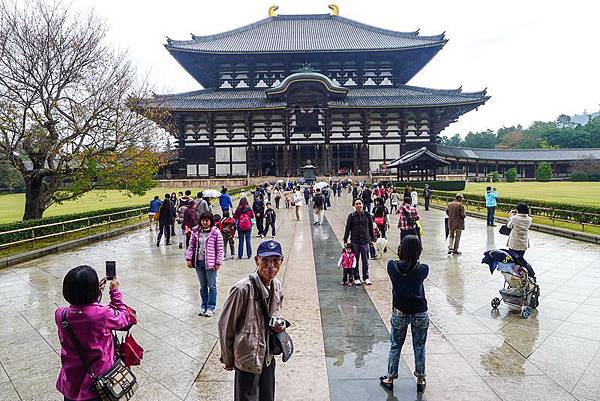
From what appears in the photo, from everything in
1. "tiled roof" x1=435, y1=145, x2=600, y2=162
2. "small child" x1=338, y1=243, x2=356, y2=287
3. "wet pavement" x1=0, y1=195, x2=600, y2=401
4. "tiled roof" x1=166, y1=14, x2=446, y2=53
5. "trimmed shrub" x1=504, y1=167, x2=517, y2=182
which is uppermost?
"tiled roof" x1=166, y1=14, x2=446, y2=53

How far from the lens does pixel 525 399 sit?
3898 millimetres

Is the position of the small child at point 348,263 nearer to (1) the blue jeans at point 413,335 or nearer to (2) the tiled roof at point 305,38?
(1) the blue jeans at point 413,335

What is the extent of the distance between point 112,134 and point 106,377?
541 inches

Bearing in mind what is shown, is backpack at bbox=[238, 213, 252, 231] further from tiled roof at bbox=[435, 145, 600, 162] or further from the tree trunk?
tiled roof at bbox=[435, 145, 600, 162]

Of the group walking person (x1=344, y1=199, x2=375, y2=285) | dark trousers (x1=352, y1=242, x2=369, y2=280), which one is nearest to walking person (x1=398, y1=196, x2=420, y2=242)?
walking person (x1=344, y1=199, x2=375, y2=285)

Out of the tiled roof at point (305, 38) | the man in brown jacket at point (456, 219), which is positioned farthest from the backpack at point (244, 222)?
the tiled roof at point (305, 38)

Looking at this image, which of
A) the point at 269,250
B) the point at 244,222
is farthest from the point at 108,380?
the point at 244,222

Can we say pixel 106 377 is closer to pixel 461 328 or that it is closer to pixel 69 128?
pixel 461 328

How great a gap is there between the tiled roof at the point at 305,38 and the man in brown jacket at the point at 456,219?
38.2 meters

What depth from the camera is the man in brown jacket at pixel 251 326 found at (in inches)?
110

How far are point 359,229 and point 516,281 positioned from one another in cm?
288

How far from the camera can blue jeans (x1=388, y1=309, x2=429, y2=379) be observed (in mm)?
4012

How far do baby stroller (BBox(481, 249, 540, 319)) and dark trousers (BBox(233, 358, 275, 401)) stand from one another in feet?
15.6

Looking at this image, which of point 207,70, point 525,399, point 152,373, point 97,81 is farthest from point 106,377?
point 207,70
